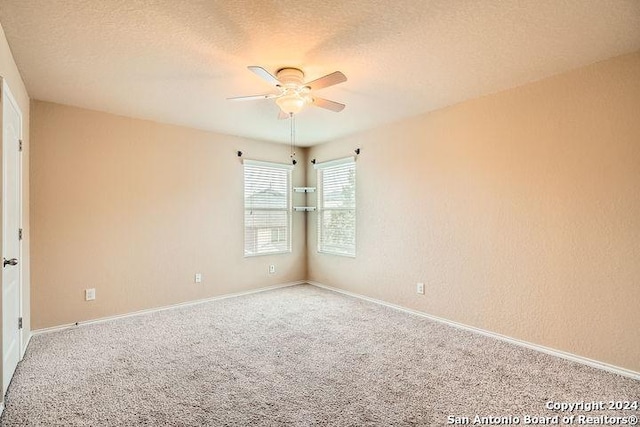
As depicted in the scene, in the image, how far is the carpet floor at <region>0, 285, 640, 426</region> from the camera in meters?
2.03

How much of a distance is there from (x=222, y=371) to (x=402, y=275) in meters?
2.53

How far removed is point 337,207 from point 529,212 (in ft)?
9.17

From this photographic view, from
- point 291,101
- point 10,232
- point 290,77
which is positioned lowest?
point 10,232

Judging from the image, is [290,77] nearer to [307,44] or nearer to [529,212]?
[307,44]

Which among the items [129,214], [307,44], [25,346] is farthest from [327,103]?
[25,346]

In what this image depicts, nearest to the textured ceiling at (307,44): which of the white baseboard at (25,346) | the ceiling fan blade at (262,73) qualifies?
the ceiling fan blade at (262,73)

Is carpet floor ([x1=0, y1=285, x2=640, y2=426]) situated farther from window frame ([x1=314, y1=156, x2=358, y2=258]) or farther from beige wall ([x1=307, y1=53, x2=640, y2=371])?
window frame ([x1=314, y1=156, x2=358, y2=258])

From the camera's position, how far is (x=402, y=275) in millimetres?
4215

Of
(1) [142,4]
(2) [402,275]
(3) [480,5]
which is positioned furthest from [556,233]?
(1) [142,4]

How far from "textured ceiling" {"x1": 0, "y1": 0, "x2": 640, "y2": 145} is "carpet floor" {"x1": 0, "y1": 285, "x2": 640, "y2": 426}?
98.2 inches

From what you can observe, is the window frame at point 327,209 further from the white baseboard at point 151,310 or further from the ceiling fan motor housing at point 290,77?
the ceiling fan motor housing at point 290,77

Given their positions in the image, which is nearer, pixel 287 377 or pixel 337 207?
pixel 287 377

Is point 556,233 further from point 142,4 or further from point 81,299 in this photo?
point 81,299

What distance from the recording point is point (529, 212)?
3.05m
